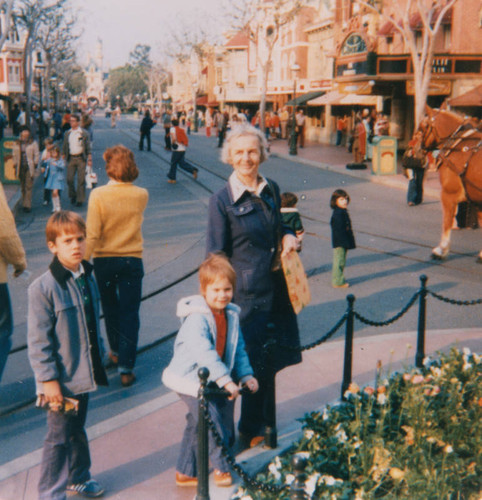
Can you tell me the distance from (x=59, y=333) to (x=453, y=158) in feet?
25.7

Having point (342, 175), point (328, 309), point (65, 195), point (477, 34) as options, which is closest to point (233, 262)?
point (328, 309)

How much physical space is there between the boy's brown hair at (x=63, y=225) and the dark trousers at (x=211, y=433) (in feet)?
3.63

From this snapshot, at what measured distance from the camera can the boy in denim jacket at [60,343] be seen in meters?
3.81

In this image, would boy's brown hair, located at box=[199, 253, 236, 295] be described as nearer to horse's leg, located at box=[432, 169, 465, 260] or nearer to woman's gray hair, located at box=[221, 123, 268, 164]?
woman's gray hair, located at box=[221, 123, 268, 164]

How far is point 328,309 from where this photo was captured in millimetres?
8172

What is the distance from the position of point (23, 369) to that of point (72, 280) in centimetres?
269

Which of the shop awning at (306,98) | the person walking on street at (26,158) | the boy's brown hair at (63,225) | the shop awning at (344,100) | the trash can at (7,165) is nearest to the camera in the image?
the boy's brown hair at (63,225)

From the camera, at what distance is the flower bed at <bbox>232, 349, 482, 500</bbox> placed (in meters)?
3.75

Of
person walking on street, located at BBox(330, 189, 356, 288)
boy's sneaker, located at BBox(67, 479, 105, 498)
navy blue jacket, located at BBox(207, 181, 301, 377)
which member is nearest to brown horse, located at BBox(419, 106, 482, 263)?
person walking on street, located at BBox(330, 189, 356, 288)

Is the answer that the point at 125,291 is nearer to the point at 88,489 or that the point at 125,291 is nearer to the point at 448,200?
the point at 88,489

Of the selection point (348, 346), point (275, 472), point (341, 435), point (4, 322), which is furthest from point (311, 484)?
point (4, 322)

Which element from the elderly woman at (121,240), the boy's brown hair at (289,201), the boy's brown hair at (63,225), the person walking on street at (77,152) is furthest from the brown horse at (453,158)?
the boy's brown hair at (63,225)

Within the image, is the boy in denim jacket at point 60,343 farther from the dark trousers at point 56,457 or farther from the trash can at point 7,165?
the trash can at point 7,165

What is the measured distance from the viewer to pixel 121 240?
5793 mm
